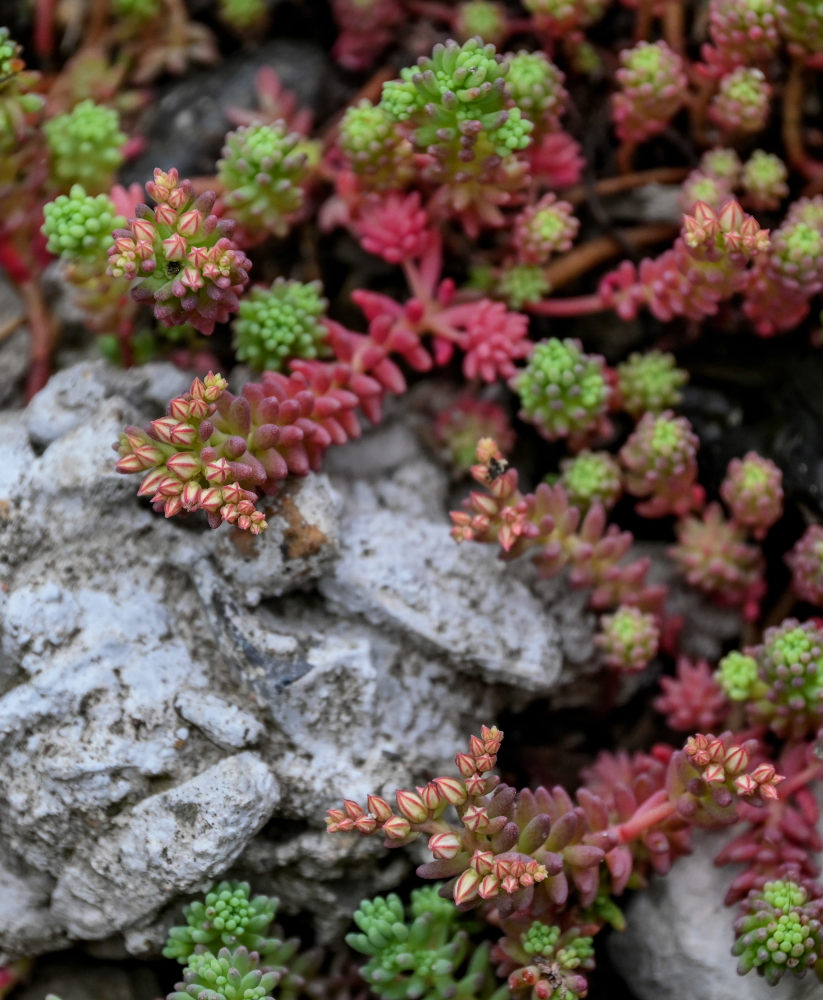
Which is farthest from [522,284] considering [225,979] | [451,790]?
[225,979]

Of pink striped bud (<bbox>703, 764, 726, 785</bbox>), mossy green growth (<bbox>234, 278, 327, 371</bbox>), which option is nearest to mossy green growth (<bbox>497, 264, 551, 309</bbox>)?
mossy green growth (<bbox>234, 278, 327, 371</bbox>)

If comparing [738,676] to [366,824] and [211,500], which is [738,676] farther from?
[211,500]

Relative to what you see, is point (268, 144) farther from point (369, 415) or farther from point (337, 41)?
point (337, 41)

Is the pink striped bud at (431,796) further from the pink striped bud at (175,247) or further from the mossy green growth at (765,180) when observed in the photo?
the mossy green growth at (765,180)

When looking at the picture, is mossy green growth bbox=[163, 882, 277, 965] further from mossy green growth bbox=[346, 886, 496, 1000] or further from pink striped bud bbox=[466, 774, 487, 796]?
pink striped bud bbox=[466, 774, 487, 796]

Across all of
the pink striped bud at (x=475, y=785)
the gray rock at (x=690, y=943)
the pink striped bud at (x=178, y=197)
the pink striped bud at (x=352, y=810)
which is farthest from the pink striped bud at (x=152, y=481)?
the gray rock at (x=690, y=943)

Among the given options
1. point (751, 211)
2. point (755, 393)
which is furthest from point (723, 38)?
point (755, 393)
